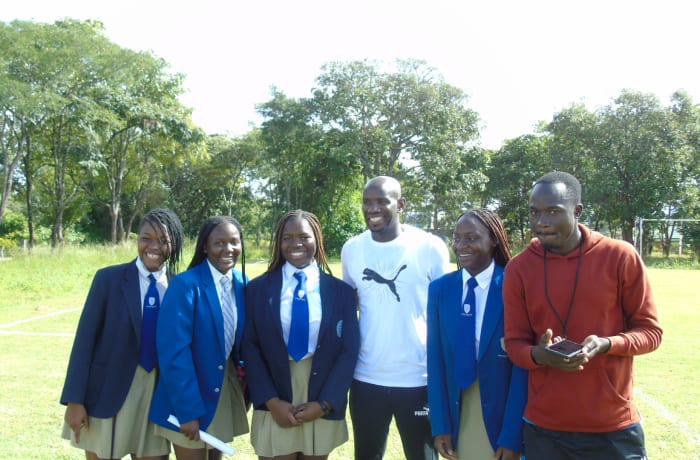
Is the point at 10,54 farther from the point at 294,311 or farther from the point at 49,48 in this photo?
the point at 294,311

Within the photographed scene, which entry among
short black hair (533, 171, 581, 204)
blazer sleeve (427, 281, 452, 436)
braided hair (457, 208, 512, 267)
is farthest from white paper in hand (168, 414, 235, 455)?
short black hair (533, 171, 581, 204)

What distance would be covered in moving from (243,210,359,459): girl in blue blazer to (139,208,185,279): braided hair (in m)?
0.50

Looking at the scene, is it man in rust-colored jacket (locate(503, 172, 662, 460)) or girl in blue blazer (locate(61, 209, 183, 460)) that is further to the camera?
girl in blue blazer (locate(61, 209, 183, 460))

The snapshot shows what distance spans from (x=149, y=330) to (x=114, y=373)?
264 millimetres

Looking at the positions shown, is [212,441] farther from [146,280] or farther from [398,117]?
[398,117]

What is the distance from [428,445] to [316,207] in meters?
30.2

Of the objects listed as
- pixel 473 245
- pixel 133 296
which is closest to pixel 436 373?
pixel 473 245

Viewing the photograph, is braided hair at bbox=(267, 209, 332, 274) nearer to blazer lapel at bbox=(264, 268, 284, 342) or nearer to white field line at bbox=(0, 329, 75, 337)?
blazer lapel at bbox=(264, 268, 284, 342)

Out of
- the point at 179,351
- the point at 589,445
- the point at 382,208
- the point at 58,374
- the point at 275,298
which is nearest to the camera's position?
the point at 589,445

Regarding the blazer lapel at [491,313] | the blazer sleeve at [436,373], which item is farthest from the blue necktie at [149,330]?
the blazer lapel at [491,313]

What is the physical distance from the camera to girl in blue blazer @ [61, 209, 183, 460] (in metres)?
2.79

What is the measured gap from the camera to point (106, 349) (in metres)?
2.85

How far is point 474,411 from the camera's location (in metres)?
2.66

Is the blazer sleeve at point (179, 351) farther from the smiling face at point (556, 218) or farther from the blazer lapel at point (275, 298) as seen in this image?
the smiling face at point (556, 218)
